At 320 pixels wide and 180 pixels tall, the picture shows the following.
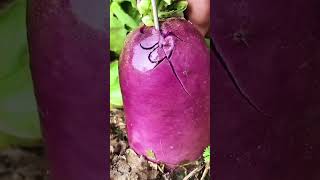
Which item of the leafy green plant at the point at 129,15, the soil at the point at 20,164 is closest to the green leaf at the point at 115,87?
the leafy green plant at the point at 129,15

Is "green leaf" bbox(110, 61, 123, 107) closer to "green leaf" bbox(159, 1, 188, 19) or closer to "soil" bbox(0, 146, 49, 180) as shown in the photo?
"green leaf" bbox(159, 1, 188, 19)

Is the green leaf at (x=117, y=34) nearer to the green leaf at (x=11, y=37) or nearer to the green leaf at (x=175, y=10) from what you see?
the green leaf at (x=175, y=10)

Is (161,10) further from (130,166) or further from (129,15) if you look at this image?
(130,166)

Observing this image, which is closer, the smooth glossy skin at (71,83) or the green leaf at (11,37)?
the smooth glossy skin at (71,83)

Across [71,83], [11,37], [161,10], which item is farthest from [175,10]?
[11,37]

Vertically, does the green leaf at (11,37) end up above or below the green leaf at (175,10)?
below

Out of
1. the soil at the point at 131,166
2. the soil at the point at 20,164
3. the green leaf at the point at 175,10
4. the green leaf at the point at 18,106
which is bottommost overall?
the soil at the point at 20,164
